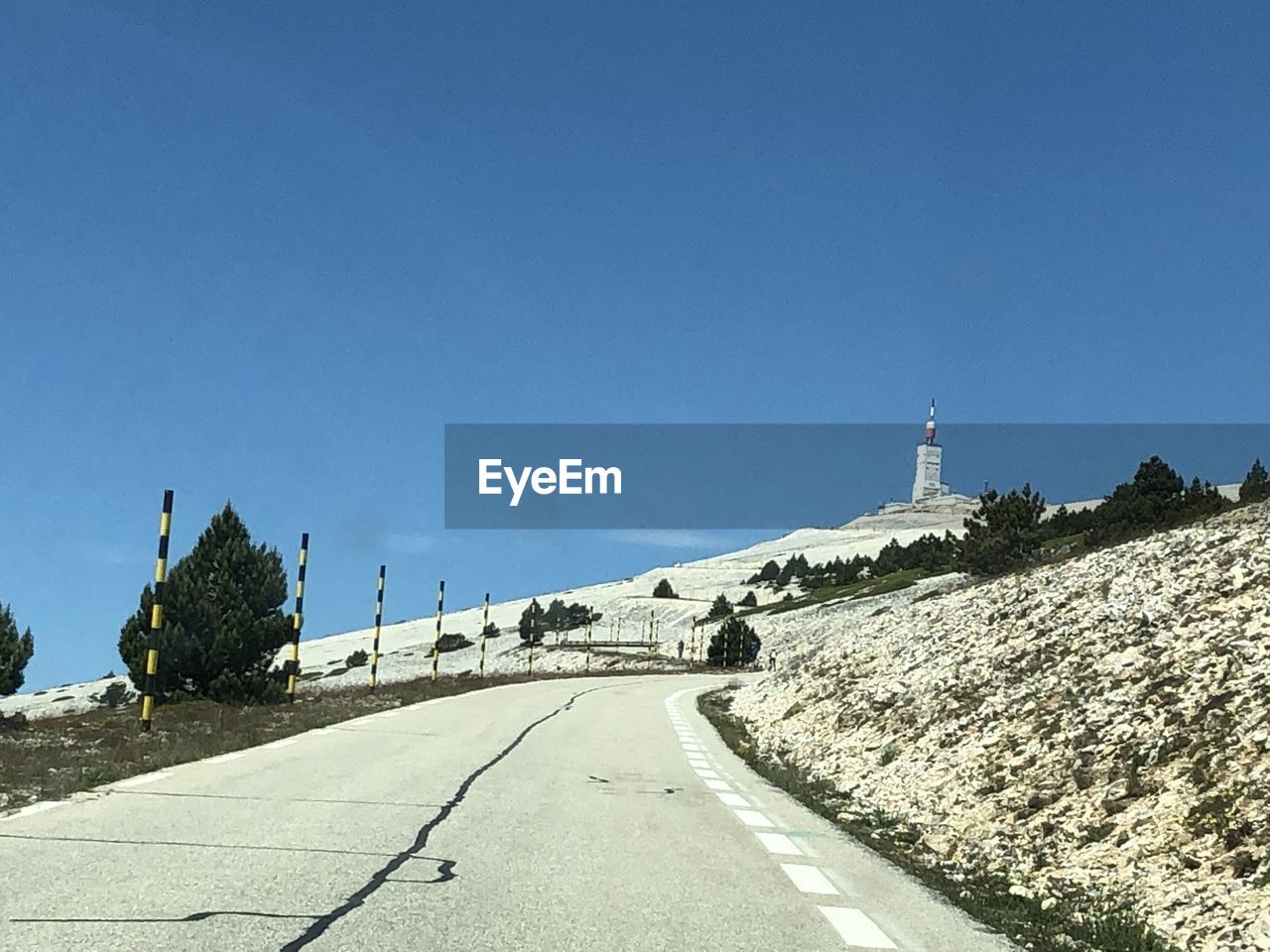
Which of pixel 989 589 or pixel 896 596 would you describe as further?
pixel 896 596

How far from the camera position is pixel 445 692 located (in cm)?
3781

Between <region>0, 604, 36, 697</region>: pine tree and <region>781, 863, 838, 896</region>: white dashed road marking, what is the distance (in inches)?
2414

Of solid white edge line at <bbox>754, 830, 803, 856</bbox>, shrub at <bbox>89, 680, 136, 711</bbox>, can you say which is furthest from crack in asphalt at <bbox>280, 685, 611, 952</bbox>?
shrub at <bbox>89, 680, 136, 711</bbox>

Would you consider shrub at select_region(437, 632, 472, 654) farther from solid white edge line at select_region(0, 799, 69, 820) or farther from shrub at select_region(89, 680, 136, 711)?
solid white edge line at select_region(0, 799, 69, 820)

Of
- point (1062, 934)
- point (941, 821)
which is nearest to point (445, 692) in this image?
point (941, 821)

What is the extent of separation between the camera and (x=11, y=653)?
206 feet

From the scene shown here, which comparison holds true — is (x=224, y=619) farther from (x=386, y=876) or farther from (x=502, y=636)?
(x=502, y=636)

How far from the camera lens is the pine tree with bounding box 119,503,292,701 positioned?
4494 cm

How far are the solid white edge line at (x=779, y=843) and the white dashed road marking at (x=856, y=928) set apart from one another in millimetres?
2425

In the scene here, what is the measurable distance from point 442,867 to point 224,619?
131ft

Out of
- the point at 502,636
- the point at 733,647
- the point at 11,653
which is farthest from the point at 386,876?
the point at 502,636

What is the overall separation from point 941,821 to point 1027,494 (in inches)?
1810

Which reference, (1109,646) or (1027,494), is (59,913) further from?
(1027,494)

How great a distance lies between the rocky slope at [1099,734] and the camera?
9.16m
